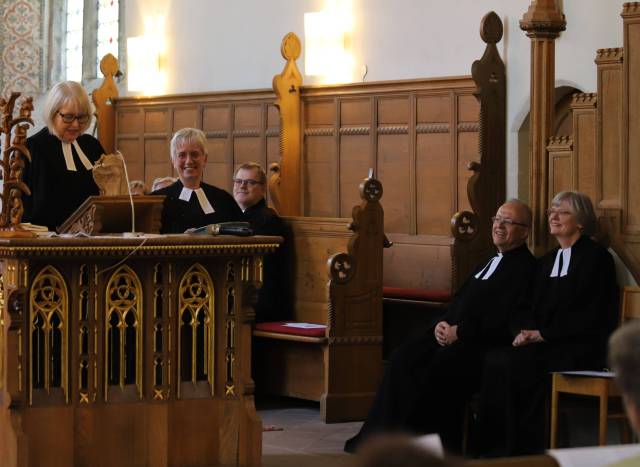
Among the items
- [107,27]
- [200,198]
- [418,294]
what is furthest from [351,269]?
[107,27]

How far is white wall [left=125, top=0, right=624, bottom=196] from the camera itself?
8.73m

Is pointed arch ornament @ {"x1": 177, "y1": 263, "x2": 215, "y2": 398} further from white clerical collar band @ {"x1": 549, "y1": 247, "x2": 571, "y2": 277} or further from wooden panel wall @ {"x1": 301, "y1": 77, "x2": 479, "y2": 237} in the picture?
wooden panel wall @ {"x1": 301, "y1": 77, "x2": 479, "y2": 237}

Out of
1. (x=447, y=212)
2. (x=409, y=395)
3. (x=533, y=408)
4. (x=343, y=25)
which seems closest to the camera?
(x=533, y=408)

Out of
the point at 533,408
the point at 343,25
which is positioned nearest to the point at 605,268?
the point at 533,408

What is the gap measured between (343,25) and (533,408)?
18.1 ft

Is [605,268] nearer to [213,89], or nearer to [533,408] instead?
[533,408]

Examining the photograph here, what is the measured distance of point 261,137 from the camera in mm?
11406

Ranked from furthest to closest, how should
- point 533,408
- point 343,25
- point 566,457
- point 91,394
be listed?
point 343,25
point 533,408
point 91,394
point 566,457

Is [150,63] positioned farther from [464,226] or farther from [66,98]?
[66,98]

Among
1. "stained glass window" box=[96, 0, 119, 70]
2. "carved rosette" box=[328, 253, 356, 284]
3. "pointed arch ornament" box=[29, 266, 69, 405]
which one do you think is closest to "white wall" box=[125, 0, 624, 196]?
"stained glass window" box=[96, 0, 119, 70]

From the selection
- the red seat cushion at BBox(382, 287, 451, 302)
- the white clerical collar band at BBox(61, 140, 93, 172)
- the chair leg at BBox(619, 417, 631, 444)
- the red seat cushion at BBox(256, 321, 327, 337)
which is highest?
the white clerical collar band at BBox(61, 140, 93, 172)

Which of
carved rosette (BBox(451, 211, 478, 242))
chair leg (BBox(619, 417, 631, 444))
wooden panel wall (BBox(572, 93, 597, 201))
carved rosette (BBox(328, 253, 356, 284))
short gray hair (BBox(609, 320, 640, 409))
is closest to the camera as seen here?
short gray hair (BBox(609, 320, 640, 409))

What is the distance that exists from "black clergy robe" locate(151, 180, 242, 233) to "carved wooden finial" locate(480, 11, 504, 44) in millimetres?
2915

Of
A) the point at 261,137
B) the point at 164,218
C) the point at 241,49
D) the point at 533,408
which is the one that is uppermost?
the point at 241,49
